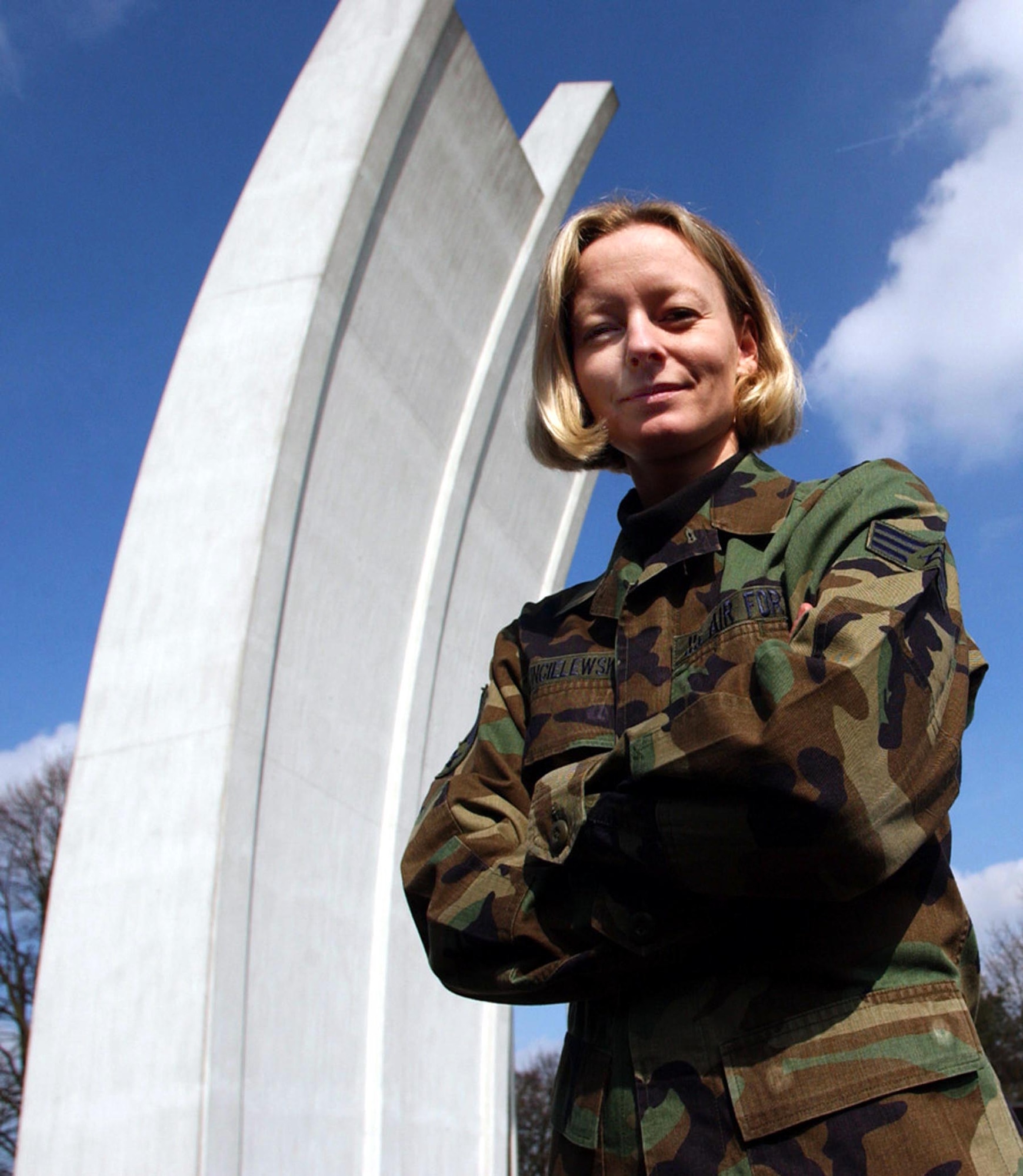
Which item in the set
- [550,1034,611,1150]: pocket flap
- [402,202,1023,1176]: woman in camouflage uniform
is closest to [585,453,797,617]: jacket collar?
[402,202,1023,1176]: woman in camouflage uniform

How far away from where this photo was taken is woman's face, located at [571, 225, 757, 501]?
4.91 feet

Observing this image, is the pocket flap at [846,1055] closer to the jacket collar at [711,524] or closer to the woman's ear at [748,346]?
the jacket collar at [711,524]

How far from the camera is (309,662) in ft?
21.1

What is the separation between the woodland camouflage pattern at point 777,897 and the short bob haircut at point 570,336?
0.34 m

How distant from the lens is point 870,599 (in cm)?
109

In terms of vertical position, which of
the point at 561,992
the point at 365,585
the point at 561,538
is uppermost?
the point at 561,538

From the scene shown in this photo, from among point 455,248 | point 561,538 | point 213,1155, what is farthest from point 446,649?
point 213,1155

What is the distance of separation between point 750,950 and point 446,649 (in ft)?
23.8

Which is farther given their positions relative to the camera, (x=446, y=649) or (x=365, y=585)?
(x=446, y=649)

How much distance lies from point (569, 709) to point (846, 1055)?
530 millimetres

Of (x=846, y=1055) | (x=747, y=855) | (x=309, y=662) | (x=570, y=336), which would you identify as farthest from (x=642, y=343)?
(x=309, y=662)

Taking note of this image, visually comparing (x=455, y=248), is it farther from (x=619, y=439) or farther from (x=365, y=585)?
(x=619, y=439)

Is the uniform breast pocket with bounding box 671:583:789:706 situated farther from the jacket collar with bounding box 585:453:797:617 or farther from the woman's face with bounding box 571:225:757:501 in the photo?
the woman's face with bounding box 571:225:757:501

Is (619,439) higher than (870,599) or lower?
higher
